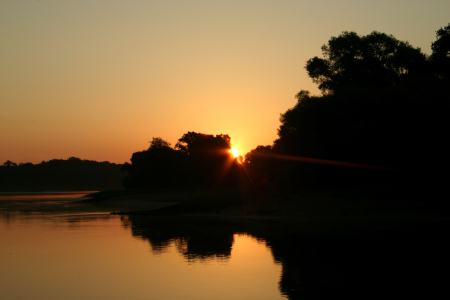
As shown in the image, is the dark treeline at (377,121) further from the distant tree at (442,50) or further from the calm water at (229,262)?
the calm water at (229,262)

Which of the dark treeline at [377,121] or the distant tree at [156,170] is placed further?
the distant tree at [156,170]

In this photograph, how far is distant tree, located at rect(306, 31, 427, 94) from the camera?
5312 centimetres

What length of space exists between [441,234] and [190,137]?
9675cm

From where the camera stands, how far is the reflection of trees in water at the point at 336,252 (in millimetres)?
12938

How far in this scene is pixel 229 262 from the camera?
55.9 ft

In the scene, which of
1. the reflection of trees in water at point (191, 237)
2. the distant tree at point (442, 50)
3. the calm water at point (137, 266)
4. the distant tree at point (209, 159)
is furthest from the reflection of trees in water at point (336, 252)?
the distant tree at point (209, 159)

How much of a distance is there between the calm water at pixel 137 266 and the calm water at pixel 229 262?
3cm

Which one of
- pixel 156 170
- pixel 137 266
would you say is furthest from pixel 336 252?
pixel 156 170

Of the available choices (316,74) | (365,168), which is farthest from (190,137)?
(365,168)

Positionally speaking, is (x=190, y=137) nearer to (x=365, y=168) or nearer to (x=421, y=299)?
(x=365, y=168)

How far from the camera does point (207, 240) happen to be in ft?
75.4

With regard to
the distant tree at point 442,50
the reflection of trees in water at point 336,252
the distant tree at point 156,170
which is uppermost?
the distant tree at point 442,50

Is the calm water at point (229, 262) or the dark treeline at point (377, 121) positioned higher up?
the dark treeline at point (377, 121)

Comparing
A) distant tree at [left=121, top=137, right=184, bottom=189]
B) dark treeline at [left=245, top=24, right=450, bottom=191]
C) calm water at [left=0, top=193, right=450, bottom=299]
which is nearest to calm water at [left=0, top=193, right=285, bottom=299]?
calm water at [left=0, top=193, right=450, bottom=299]
